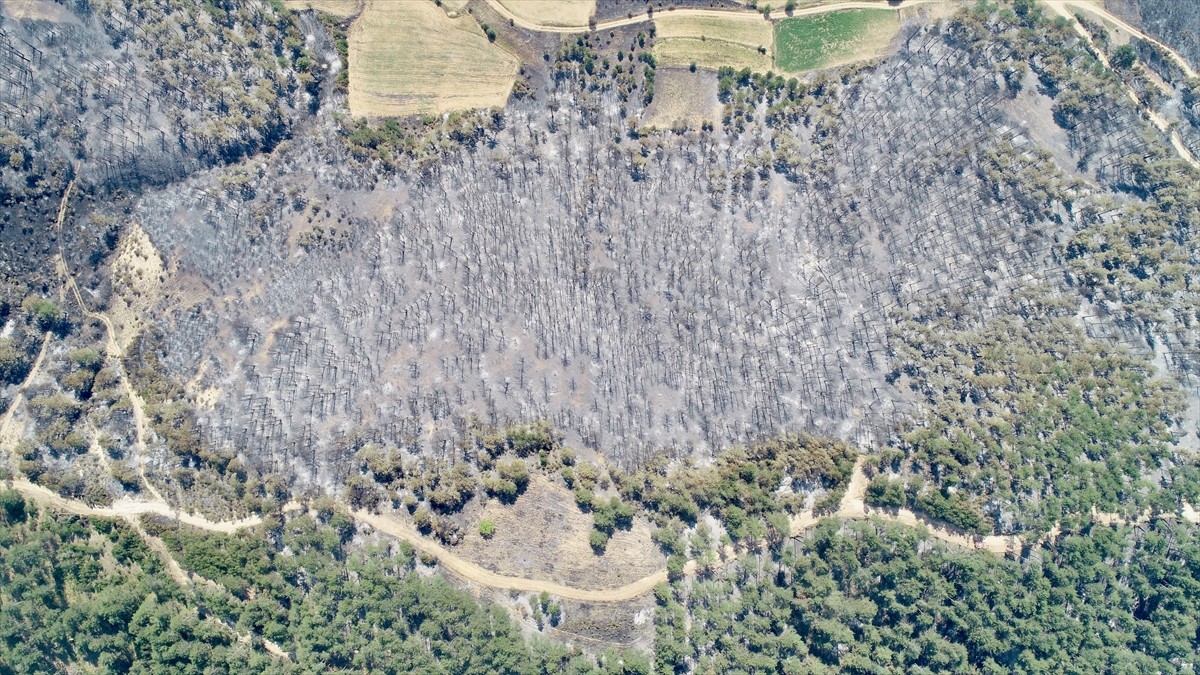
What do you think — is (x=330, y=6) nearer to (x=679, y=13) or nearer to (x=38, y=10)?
(x=38, y=10)

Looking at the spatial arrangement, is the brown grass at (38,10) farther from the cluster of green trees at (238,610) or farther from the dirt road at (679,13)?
the cluster of green trees at (238,610)

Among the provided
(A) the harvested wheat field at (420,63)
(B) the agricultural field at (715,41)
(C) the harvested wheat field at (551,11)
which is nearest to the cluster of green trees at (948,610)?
(B) the agricultural field at (715,41)

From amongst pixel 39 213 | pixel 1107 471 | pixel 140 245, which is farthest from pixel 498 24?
pixel 1107 471

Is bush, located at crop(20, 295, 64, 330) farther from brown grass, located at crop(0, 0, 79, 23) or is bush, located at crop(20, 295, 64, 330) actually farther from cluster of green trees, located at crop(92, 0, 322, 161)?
brown grass, located at crop(0, 0, 79, 23)

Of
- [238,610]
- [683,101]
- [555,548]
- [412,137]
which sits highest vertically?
[683,101]

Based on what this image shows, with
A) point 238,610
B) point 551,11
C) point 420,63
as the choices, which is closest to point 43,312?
point 238,610

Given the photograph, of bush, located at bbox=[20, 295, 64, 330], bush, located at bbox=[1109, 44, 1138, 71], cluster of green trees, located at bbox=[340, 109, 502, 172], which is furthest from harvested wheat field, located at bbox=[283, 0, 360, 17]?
bush, located at bbox=[1109, 44, 1138, 71]

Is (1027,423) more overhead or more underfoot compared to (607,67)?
more underfoot

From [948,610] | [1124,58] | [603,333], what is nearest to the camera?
[948,610]
